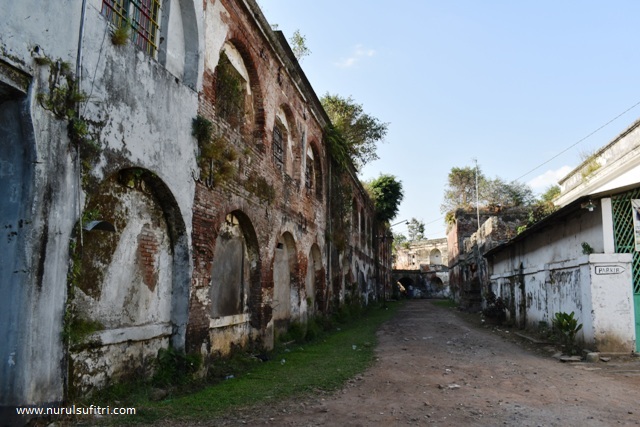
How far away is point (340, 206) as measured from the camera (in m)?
18.6

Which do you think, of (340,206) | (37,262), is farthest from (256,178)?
(340,206)

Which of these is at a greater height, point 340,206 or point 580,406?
A: point 340,206

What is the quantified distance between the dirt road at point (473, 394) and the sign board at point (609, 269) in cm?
164

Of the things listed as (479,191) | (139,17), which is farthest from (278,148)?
(479,191)

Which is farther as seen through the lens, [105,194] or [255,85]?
[255,85]

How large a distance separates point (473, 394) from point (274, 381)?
2.87 m

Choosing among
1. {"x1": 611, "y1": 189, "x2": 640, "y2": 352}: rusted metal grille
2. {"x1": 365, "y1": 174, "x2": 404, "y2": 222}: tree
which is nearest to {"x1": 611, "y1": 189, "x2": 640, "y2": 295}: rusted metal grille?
{"x1": 611, "y1": 189, "x2": 640, "y2": 352}: rusted metal grille

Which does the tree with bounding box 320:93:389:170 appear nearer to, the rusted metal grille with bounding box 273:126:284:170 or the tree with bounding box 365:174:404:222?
the tree with bounding box 365:174:404:222

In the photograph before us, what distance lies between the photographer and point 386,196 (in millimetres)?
31547

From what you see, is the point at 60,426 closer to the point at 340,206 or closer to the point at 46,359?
the point at 46,359

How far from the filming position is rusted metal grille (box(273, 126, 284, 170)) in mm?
11731

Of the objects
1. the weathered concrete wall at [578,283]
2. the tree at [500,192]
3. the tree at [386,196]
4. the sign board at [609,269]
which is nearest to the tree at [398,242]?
the tree at [500,192]

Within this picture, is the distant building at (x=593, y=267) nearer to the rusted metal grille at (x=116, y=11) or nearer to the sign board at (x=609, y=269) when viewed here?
the sign board at (x=609, y=269)

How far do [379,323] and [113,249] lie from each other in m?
13.1
